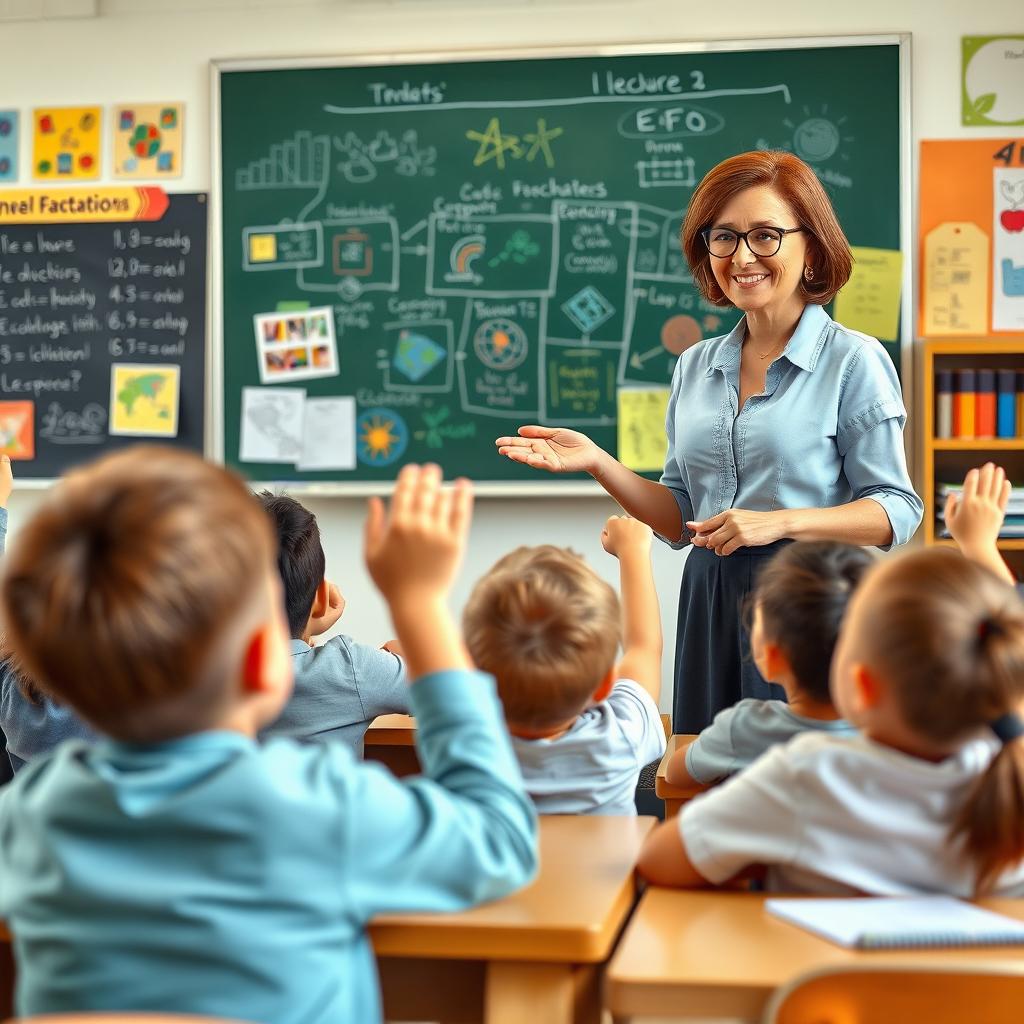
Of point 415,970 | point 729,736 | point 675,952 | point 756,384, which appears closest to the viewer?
point 675,952

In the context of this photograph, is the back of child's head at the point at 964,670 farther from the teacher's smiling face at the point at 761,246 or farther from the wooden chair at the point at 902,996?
the teacher's smiling face at the point at 761,246

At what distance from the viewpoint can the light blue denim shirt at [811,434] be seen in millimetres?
2291

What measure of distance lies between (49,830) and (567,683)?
678 millimetres

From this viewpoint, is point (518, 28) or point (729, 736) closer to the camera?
point (729, 736)

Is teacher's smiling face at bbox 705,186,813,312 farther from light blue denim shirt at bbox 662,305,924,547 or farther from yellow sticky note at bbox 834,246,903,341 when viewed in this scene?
yellow sticky note at bbox 834,246,903,341

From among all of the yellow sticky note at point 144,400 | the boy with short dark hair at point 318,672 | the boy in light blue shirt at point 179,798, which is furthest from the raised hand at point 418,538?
the yellow sticky note at point 144,400

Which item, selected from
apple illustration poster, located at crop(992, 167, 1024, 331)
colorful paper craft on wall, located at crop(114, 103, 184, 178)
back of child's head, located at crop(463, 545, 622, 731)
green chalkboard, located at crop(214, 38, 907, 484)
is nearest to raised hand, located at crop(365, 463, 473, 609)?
back of child's head, located at crop(463, 545, 622, 731)

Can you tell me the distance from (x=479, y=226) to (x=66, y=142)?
157 cm

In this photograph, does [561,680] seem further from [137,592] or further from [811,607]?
[137,592]

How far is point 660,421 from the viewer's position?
4.32m

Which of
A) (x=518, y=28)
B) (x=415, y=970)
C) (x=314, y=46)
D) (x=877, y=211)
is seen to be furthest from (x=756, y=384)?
(x=314, y=46)

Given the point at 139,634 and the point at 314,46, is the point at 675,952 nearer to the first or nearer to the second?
the point at 139,634

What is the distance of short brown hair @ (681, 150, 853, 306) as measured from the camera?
2.34 m

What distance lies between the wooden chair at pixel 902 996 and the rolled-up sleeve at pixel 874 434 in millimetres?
1383
